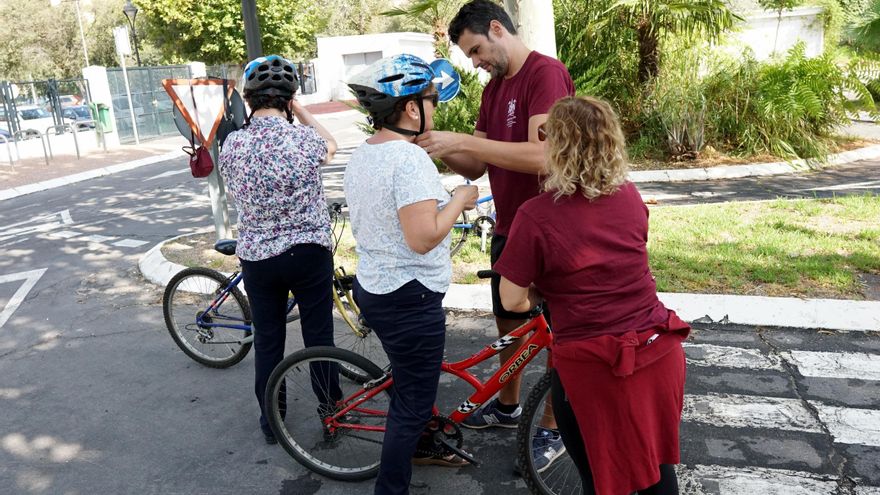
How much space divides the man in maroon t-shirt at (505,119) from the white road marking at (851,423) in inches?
60.5

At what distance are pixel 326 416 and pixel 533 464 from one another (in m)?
1.12

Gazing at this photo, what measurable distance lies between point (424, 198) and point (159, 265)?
5568 mm

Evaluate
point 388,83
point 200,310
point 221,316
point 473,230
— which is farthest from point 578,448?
point 473,230

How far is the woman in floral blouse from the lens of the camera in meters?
3.36

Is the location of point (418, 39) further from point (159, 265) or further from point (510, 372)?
point (510, 372)

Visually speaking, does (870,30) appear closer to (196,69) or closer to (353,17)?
(196,69)

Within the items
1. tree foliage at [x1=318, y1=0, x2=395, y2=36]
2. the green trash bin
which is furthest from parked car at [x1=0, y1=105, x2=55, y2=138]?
tree foliage at [x1=318, y1=0, x2=395, y2=36]

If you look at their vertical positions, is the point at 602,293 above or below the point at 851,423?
above

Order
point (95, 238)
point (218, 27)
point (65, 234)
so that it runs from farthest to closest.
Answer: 1. point (218, 27)
2. point (65, 234)
3. point (95, 238)

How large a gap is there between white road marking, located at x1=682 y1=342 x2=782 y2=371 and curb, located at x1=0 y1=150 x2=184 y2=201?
45.3 ft

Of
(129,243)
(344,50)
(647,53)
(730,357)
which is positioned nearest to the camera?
(730,357)

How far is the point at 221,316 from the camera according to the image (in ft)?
15.6

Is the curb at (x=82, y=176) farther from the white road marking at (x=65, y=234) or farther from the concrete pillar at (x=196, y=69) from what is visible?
the concrete pillar at (x=196, y=69)

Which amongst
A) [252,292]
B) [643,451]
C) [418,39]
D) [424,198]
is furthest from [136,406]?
[418,39]
